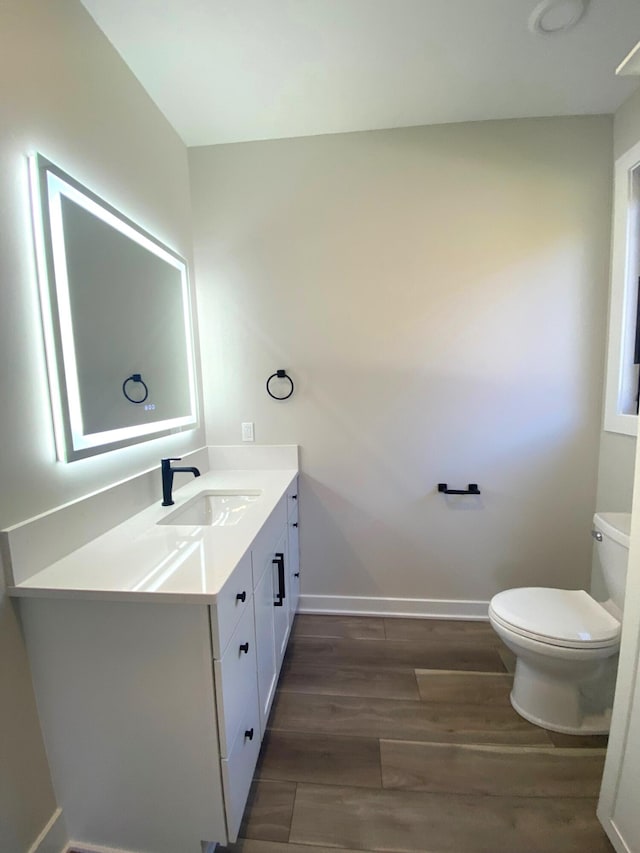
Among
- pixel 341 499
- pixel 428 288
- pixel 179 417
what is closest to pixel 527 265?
pixel 428 288

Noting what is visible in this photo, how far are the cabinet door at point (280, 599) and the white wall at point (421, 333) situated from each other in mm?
421

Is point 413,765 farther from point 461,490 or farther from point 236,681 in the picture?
point 461,490

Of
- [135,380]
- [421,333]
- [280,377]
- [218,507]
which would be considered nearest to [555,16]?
[421,333]

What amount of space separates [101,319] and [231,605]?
41.4 inches

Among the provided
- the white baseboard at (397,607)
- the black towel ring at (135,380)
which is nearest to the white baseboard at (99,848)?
the white baseboard at (397,607)

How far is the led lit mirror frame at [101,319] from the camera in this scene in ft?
3.44

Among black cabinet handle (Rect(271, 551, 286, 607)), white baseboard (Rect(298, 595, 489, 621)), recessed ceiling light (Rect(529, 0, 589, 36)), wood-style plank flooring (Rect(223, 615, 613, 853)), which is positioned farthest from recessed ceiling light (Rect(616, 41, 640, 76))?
white baseboard (Rect(298, 595, 489, 621))

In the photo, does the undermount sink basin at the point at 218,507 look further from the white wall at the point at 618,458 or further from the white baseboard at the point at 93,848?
the white wall at the point at 618,458

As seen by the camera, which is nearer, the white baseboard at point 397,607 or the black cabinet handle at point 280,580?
the black cabinet handle at point 280,580

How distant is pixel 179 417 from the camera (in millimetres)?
1782

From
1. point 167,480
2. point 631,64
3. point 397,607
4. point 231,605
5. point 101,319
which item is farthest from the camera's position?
point 397,607

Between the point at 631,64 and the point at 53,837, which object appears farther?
the point at 53,837

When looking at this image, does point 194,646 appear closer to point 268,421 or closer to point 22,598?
point 22,598

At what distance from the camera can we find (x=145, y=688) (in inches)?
36.9
